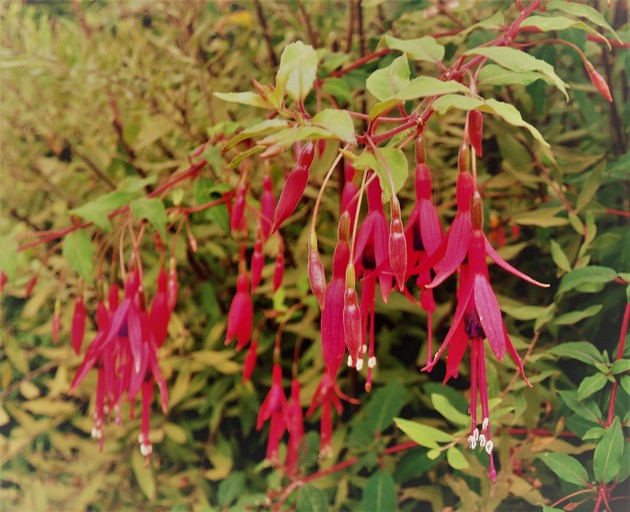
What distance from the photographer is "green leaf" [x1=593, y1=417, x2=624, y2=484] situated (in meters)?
→ 0.42

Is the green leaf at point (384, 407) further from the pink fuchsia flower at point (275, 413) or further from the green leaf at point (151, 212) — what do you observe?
the green leaf at point (151, 212)

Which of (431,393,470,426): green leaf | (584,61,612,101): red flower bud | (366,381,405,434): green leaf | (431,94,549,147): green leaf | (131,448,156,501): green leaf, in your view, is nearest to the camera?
(431,94,549,147): green leaf

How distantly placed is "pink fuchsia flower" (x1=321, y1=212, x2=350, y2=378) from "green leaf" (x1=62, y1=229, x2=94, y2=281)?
0.31m

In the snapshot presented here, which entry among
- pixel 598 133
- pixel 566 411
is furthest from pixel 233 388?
pixel 598 133

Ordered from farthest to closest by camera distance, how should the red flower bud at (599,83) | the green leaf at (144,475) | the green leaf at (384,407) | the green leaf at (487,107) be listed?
the green leaf at (144,475)
the green leaf at (384,407)
the red flower bud at (599,83)
the green leaf at (487,107)

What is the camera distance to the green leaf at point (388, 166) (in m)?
0.31

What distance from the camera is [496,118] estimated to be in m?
0.61

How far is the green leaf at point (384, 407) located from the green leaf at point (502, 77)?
0.35 m

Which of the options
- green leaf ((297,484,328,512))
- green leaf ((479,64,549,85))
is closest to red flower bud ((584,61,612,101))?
green leaf ((479,64,549,85))

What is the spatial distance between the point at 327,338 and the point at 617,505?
0.29 m

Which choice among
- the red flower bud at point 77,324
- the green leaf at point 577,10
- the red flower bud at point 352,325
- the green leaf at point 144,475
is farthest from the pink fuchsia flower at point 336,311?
the green leaf at point 144,475

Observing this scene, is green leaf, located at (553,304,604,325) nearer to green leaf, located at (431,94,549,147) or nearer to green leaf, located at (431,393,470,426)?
green leaf, located at (431,393,470,426)

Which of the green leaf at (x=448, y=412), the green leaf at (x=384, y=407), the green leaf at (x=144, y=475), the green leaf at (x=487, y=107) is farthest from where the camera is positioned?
the green leaf at (x=144, y=475)

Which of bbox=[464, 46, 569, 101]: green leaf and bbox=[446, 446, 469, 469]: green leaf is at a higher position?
bbox=[464, 46, 569, 101]: green leaf
